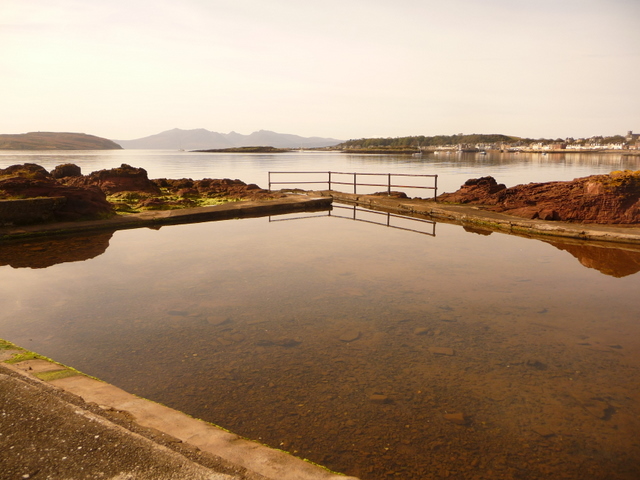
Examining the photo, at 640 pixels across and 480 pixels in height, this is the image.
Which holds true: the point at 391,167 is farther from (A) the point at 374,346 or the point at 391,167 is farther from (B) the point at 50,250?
(A) the point at 374,346

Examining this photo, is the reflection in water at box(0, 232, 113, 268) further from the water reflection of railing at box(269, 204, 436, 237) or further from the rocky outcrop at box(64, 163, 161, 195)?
the rocky outcrop at box(64, 163, 161, 195)

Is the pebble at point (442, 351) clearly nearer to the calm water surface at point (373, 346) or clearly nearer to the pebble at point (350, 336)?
the calm water surface at point (373, 346)

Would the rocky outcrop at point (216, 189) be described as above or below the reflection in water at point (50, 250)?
above

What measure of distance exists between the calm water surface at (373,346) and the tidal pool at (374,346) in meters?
0.02

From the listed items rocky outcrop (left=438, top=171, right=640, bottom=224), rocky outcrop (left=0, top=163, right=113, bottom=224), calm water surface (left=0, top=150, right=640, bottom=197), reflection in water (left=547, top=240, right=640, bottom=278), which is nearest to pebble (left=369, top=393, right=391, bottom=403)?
reflection in water (left=547, top=240, right=640, bottom=278)

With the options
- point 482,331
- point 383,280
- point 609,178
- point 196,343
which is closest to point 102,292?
point 196,343

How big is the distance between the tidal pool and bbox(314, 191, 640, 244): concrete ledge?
1814 millimetres

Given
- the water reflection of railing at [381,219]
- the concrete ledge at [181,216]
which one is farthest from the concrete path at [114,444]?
the water reflection of railing at [381,219]

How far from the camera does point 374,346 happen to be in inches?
192

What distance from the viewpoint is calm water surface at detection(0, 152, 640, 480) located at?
3.27 metres

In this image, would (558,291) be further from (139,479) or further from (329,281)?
(139,479)

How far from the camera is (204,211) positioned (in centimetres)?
1450

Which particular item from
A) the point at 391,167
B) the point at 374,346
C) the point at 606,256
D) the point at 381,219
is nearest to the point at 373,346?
the point at 374,346

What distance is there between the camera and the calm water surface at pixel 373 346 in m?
3.27
